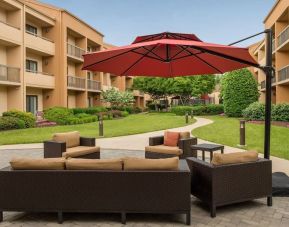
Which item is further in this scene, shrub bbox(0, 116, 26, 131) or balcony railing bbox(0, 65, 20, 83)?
balcony railing bbox(0, 65, 20, 83)

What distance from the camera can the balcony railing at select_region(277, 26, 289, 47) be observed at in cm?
2383

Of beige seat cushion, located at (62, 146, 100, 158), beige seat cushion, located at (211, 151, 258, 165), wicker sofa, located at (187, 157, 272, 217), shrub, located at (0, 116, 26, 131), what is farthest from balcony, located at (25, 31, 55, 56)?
beige seat cushion, located at (211, 151, 258, 165)

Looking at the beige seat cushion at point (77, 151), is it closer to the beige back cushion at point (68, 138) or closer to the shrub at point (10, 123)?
the beige back cushion at point (68, 138)

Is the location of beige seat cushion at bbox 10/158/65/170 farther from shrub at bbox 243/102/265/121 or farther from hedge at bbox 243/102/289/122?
shrub at bbox 243/102/265/121

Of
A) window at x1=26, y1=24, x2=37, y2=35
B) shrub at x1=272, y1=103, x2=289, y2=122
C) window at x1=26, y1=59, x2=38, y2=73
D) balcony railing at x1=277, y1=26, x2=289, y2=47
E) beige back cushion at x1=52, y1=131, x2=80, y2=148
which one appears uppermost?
window at x1=26, y1=24, x2=37, y2=35

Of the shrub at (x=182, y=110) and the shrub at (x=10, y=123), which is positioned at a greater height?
the shrub at (x=182, y=110)

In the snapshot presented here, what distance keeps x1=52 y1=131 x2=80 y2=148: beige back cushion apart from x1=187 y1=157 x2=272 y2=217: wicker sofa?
14.7ft

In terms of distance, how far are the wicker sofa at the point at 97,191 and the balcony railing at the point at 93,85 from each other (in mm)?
29234

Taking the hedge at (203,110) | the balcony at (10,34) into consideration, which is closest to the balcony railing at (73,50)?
the balcony at (10,34)

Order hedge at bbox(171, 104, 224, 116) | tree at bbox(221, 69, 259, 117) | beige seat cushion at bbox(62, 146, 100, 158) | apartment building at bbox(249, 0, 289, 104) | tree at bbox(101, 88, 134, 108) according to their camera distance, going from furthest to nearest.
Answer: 1. hedge at bbox(171, 104, 224, 116)
2. tree at bbox(101, 88, 134, 108)
3. tree at bbox(221, 69, 259, 117)
4. apartment building at bbox(249, 0, 289, 104)
5. beige seat cushion at bbox(62, 146, 100, 158)

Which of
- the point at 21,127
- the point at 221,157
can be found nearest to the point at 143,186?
the point at 221,157

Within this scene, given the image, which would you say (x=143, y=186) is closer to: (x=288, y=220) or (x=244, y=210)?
(x=244, y=210)

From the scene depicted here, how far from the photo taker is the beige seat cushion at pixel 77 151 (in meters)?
7.82

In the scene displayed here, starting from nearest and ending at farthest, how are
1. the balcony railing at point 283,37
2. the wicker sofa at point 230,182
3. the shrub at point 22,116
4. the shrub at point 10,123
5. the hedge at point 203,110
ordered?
the wicker sofa at point 230,182, the shrub at point 10,123, the shrub at point 22,116, the balcony railing at point 283,37, the hedge at point 203,110
